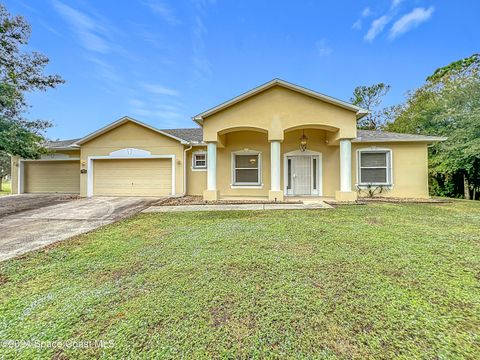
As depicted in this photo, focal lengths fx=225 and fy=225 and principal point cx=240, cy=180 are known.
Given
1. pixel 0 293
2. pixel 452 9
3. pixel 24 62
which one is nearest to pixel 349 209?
pixel 0 293

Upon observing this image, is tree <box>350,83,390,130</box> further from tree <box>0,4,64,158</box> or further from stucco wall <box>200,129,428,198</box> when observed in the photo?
tree <box>0,4,64,158</box>

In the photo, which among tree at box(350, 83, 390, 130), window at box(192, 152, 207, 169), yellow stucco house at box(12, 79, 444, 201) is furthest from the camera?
tree at box(350, 83, 390, 130)

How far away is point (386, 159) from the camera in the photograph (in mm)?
11430

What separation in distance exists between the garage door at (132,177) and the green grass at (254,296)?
7233 mm

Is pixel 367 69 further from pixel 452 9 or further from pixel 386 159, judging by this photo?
pixel 386 159

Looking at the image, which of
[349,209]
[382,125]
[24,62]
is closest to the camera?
[349,209]

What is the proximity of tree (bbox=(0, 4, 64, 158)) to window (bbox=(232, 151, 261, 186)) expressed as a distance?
1015 centimetres

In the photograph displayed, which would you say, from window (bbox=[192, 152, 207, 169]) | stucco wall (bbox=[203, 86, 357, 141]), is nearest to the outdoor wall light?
stucco wall (bbox=[203, 86, 357, 141])

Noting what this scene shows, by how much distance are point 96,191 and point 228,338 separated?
1304 cm

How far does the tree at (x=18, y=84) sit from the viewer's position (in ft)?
34.3

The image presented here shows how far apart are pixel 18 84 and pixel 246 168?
47.0 feet

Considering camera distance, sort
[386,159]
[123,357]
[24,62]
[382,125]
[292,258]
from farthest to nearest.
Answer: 1. [382,125]
2. [24,62]
3. [386,159]
4. [292,258]
5. [123,357]

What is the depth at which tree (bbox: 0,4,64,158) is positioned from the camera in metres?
10.5

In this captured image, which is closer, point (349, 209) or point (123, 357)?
point (123, 357)
